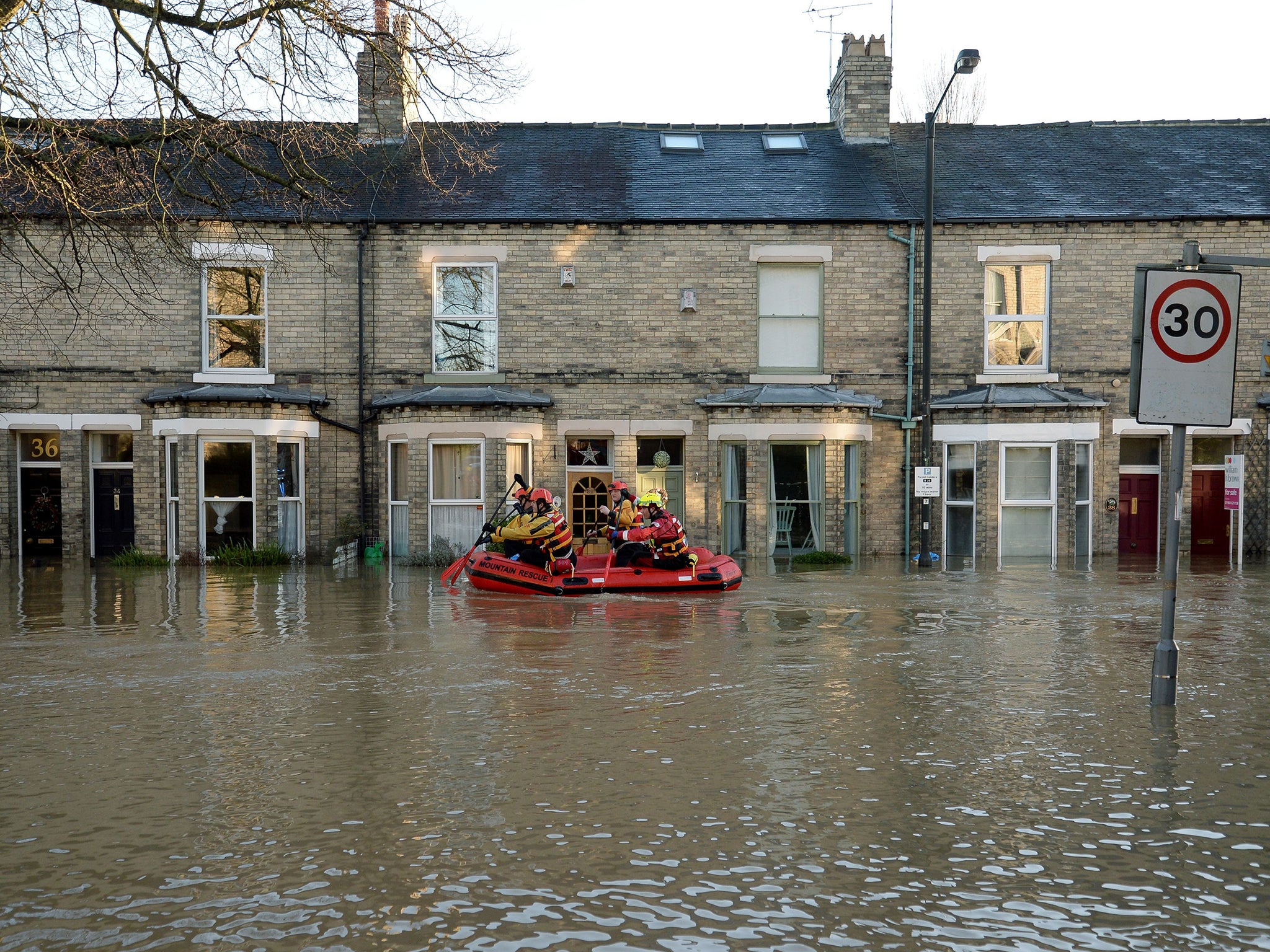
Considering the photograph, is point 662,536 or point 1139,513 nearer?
point 662,536

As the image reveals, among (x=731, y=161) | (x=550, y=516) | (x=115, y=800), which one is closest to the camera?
(x=115, y=800)

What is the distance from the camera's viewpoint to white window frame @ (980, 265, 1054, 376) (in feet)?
72.7

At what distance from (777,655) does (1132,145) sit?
18.4m

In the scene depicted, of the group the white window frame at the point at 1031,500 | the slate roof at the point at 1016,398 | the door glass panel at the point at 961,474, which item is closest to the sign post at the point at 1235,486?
the slate roof at the point at 1016,398

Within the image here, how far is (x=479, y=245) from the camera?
22.0 metres

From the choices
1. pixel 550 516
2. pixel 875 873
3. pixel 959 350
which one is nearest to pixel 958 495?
pixel 959 350

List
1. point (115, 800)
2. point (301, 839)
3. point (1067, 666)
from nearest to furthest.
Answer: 1. point (301, 839)
2. point (115, 800)
3. point (1067, 666)

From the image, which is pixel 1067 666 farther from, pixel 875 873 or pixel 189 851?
pixel 189 851

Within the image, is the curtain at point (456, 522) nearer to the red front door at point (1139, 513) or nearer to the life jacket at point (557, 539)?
the life jacket at point (557, 539)

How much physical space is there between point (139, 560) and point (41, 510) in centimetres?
305

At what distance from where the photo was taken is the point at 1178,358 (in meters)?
8.12

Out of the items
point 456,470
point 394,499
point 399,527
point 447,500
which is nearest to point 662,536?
point 447,500

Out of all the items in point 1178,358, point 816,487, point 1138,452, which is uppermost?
point 1178,358

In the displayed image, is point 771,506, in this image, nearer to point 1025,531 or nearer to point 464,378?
point 1025,531
